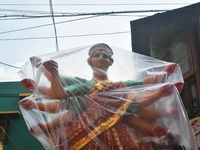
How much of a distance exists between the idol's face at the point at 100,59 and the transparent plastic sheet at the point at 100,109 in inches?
7.6

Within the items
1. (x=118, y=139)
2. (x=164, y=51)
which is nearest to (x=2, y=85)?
(x=164, y=51)

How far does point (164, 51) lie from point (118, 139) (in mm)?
5482

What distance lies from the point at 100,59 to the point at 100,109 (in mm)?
651

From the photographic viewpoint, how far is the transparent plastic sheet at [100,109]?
2486 mm

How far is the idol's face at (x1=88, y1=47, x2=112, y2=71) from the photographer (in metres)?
2.96

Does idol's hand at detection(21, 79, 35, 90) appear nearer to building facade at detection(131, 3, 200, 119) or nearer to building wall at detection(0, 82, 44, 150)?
building facade at detection(131, 3, 200, 119)

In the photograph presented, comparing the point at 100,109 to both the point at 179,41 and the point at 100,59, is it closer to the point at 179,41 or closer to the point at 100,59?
the point at 100,59

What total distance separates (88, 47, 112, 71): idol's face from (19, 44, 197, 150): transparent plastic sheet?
0.19 meters

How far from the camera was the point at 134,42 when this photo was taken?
7.57 meters

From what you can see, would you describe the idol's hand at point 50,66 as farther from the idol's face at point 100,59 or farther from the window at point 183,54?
the window at point 183,54

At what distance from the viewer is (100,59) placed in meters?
2.95

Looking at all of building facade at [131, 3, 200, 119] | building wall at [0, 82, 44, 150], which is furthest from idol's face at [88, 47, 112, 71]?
building wall at [0, 82, 44, 150]

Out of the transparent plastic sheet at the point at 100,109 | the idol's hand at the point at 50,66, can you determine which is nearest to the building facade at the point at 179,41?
the transparent plastic sheet at the point at 100,109

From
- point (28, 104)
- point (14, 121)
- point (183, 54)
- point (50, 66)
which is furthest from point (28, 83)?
point (14, 121)
